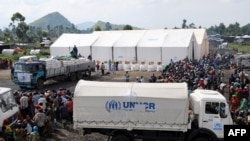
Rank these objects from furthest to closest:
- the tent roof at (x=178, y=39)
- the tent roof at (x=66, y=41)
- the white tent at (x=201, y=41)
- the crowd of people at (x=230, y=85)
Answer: the tent roof at (x=66, y=41)
the white tent at (x=201, y=41)
the tent roof at (x=178, y=39)
the crowd of people at (x=230, y=85)

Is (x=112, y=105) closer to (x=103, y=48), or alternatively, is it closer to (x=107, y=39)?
(x=103, y=48)

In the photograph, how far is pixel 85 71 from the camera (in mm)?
34781

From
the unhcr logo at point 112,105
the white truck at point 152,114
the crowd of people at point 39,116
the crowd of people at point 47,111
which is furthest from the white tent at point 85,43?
the unhcr logo at point 112,105

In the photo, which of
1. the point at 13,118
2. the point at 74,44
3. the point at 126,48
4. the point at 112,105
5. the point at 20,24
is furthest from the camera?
the point at 20,24

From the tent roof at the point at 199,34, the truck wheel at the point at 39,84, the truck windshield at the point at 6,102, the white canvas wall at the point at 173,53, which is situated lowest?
the truck wheel at the point at 39,84

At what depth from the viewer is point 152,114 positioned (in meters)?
13.5

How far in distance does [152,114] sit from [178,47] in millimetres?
25144

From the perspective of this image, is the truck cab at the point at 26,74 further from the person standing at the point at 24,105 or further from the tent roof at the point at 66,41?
the tent roof at the point at 66,41

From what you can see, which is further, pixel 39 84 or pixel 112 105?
pixel 39 84

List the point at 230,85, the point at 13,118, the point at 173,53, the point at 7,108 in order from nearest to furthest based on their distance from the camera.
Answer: the point at 7,108
the point at 13,118
the point at 230,85
the point at 173,53

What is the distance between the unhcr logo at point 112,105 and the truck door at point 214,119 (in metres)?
3.09

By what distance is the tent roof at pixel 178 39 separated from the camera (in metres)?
38.5

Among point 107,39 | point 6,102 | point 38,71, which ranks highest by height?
point 107,39

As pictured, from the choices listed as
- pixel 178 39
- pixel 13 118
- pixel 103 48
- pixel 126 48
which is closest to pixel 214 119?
pixel 13 118
